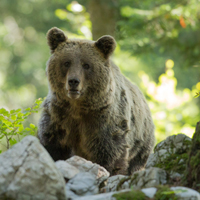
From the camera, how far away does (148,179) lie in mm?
3211

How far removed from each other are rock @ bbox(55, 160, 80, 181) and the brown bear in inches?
52.1

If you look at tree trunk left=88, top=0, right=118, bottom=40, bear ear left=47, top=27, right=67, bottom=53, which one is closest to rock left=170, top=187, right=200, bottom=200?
bear ear left=47, top=27, right=67, bottom=53

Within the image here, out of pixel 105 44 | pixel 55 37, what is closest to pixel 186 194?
pixel 105 44

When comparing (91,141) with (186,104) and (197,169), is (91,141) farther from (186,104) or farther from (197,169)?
(186,104)

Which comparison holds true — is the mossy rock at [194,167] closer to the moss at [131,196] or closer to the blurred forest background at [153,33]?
the moss at [131,196]

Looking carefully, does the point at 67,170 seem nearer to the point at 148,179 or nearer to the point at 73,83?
the point at 148,179

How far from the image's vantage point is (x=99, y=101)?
495cm

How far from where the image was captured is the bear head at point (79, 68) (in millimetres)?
4641

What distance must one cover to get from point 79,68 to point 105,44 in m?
0.67

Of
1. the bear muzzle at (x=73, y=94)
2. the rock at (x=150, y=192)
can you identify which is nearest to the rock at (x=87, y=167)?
the rock at (x=150, y=192)

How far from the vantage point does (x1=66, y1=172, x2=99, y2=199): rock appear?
3.15m

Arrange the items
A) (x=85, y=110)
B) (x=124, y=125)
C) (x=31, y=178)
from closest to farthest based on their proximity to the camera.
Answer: (x=31, y=178), (x=85, y=110), (x=124, y=125)

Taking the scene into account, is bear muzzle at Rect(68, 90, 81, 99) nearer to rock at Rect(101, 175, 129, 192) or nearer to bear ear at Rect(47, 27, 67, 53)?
bear ear at Rect(47, 27, 67, 53)

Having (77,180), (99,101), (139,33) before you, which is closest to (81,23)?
(139,33)
